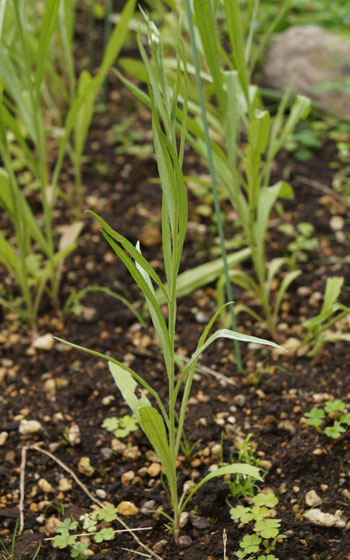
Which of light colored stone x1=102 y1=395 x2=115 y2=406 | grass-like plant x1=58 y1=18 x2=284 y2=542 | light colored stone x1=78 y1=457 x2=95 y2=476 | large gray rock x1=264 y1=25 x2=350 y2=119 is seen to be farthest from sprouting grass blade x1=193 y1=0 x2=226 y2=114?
large gray rock x1=264 y1=25 x2=350 y2=119

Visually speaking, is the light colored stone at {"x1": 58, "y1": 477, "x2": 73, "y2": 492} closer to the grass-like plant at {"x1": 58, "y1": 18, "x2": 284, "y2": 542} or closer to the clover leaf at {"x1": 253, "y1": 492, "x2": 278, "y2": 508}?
the grass-like plant at {"x1": 58, "y1": 18, "x2": 284, "y2": 542}

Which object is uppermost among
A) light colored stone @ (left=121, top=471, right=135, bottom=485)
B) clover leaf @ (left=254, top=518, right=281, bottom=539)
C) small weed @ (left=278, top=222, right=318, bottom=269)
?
small weed @ (left=278, top=222, right=318, bottom=269)

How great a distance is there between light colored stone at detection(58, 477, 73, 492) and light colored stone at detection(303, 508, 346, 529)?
0.45m

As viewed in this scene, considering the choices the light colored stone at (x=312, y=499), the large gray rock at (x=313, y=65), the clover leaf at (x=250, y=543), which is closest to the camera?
the clover leaf at (x=250, y=543)

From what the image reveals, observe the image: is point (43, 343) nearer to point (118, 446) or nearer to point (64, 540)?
point (118, 446)

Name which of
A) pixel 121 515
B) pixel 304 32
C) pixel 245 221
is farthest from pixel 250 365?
pixel 304 32

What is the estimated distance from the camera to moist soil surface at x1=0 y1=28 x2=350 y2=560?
1.12 metres

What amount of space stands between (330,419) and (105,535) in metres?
0.49

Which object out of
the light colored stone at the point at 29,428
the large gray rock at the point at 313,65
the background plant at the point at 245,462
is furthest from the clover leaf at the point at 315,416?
the large gray rock at the point at 313,65

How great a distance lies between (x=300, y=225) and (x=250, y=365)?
1.72 ft

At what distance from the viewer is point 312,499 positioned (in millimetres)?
1131

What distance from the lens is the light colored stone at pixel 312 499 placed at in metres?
1.13

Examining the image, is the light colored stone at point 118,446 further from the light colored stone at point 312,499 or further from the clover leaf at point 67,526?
the light colored stone at point 312,499

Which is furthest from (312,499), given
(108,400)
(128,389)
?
(108,400)
